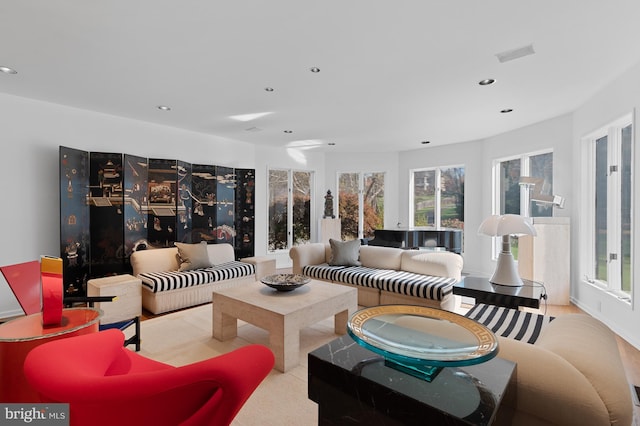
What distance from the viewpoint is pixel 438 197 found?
712 centimetres

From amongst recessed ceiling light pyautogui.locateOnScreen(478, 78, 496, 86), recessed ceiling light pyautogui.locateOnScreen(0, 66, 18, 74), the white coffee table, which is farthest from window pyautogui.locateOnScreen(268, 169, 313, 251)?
recessed ceiling light pyautogui.locateOnScreen(478, 78, 496, 86)

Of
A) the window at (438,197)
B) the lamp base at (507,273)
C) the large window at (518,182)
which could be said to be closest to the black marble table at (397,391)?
the lamp base at (507,273)

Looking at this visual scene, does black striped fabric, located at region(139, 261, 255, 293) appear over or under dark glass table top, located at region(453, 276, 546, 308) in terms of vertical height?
under

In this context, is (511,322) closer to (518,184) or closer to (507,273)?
(507,273)

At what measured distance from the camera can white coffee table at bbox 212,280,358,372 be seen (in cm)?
257

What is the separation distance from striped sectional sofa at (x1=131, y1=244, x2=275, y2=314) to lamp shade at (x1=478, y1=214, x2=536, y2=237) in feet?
11.6

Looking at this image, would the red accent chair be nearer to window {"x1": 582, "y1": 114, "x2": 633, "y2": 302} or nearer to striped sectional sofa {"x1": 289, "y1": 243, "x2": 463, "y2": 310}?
striped sectional sofa {"x1": 289, "y1": 243, "x2": 463, "y2": 310}

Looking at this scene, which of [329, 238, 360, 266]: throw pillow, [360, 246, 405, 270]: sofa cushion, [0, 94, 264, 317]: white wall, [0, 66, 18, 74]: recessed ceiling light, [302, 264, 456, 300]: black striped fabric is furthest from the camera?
[329, 238, 360, 266]: throw pillow

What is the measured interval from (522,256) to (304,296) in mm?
3632

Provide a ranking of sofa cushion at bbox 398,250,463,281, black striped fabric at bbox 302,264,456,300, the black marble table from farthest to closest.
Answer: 1. sofa cushion at bbox 398,250,463,281
2. black striped fabric at bbox 302,264,456,300
3. the black marble table

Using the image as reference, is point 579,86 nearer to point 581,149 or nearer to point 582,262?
point 581,149

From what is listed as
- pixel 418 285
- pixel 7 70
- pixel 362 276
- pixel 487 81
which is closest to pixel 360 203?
pixel 362 276

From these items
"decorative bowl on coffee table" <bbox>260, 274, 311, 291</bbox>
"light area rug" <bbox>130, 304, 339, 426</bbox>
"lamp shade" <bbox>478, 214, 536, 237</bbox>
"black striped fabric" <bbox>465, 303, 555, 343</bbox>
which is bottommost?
"light area rug" <bbox>130, 304, 339, 426</bbox>

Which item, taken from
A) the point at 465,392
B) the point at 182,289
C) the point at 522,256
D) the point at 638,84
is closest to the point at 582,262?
the point at 522,256
